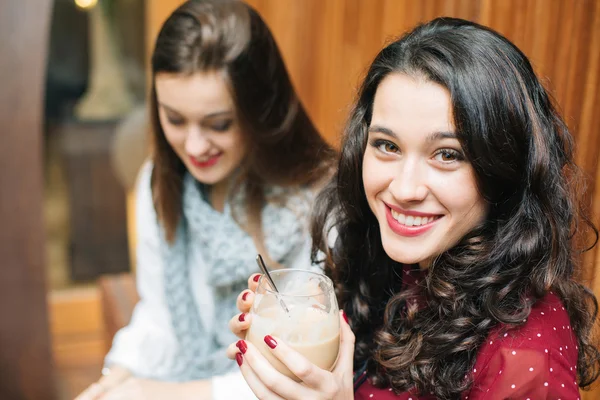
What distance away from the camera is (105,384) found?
163 cm

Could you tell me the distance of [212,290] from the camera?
74.6 inches

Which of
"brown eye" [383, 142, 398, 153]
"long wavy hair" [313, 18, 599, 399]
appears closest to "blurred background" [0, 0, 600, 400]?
"long wavy hair" [313, 18, 599, 399]

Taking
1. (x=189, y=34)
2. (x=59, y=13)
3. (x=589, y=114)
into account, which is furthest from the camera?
(x=59, y=13)

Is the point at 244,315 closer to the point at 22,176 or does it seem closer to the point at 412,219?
the point at 412,219

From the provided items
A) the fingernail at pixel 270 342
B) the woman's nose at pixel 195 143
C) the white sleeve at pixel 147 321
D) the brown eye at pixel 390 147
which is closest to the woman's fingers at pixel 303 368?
the fingernail at pixel 270 342

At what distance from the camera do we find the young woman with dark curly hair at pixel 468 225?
1.00 m

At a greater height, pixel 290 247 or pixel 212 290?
pixel 290 247

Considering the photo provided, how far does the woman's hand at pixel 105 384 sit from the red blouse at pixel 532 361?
2.94ft

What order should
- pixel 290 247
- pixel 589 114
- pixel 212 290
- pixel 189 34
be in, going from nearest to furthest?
pixel 589 114 → pixel 189 34 → pixel 290 247 → pixel 212 290

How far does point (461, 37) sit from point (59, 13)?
204 cm

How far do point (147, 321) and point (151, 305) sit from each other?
2.3 inches

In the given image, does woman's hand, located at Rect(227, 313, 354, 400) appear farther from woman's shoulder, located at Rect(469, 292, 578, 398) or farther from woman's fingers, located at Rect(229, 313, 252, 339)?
woman's shoulder, located at Rect(469, 292, 578, 398)

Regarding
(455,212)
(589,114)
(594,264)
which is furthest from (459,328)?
(589,114)

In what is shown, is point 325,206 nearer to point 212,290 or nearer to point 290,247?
point 290,247
